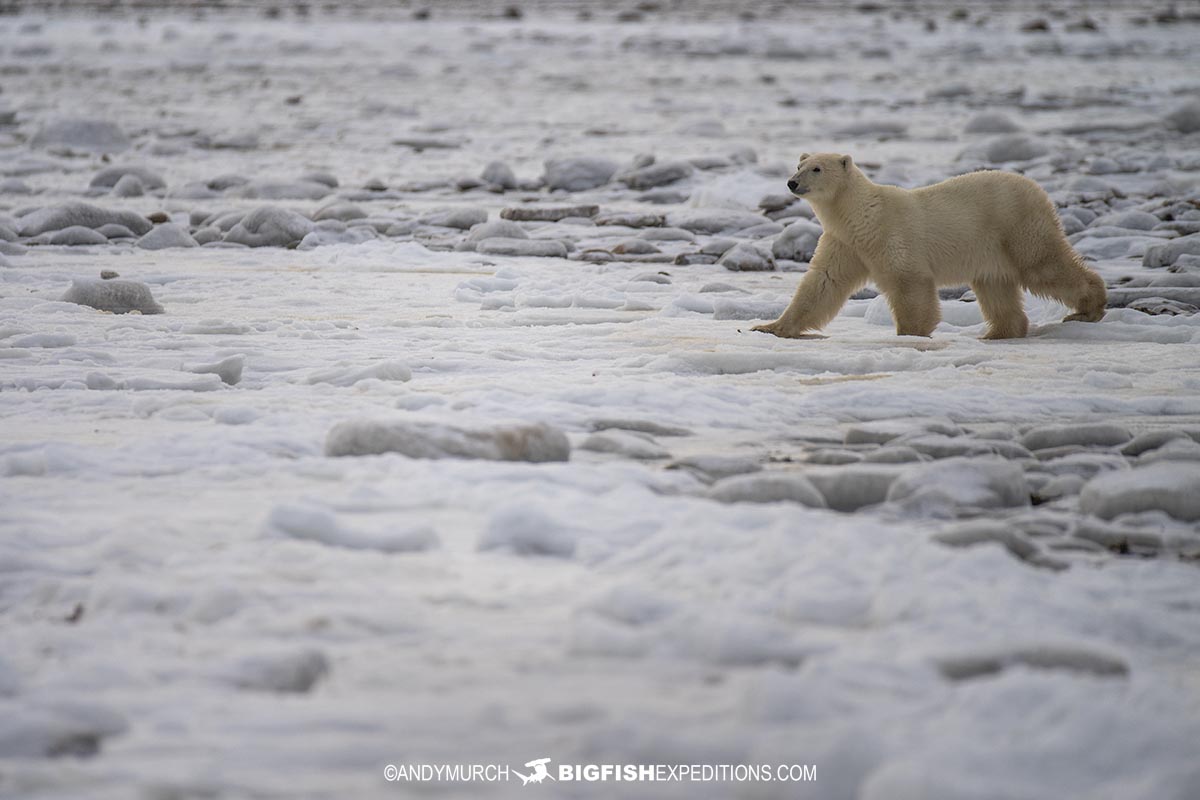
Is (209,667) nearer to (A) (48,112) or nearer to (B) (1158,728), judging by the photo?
(B) (1158,728)

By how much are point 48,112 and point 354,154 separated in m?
5.12

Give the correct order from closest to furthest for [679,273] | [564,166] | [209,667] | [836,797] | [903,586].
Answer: [836,797] < [209,667] < [903,586] < [679,273] < [564,166]

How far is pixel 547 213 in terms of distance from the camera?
7.56 metres

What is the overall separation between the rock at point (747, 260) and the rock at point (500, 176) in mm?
3124

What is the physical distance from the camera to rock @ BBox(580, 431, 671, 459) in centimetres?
295

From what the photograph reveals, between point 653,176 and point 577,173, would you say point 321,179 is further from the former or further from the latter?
point 653,176

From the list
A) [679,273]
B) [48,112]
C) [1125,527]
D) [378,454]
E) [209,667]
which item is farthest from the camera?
[48,112]

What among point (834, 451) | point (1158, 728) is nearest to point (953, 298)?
point (834, 451)

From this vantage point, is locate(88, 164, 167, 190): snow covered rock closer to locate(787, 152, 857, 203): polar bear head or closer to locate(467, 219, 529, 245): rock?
locate(467, 219, 529, 245): rock

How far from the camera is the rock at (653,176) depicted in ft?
28.6

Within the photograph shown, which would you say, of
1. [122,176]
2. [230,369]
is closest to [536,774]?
[230,369]

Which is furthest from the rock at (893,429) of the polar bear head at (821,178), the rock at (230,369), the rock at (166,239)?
the rock at (166,239)

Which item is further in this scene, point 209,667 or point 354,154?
point 354,154

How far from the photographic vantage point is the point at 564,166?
29.3 ft
